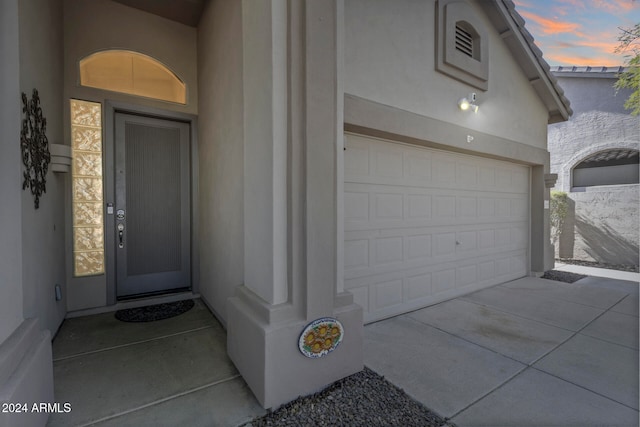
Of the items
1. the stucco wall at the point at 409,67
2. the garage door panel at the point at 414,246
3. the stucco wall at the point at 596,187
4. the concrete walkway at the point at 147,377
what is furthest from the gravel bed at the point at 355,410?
the stucco wall at the point at 596,187

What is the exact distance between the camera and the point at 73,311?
3402 mm

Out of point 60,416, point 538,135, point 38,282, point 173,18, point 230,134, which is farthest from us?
point 538,135

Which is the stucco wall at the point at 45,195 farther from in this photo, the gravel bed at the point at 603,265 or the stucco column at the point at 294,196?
the gravel bed at the point at 603,265

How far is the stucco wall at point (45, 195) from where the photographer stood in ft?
6.96

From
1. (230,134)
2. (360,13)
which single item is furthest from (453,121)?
(230,134)

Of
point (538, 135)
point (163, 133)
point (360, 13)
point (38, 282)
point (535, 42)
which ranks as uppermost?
point (535, 42)

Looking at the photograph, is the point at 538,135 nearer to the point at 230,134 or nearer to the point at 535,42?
the point at 535,42

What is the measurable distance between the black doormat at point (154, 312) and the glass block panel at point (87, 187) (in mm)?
603

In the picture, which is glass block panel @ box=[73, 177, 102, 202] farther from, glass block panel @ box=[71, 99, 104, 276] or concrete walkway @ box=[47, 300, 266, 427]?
concrete walkway @ box=[47, 300, 266, 427]

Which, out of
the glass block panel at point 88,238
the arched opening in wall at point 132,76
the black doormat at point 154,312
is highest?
the arched opening in wall at point 132,76

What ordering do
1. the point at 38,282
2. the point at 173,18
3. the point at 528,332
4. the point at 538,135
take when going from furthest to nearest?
the point at 538,135 → the point at 173,18 → the point at 528,332 → the point at 38,282

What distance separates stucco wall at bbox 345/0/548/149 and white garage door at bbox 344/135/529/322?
1.71ft

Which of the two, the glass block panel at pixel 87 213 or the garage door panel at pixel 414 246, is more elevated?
the glass block panel at pixel 87 213

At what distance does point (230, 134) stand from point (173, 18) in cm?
227
